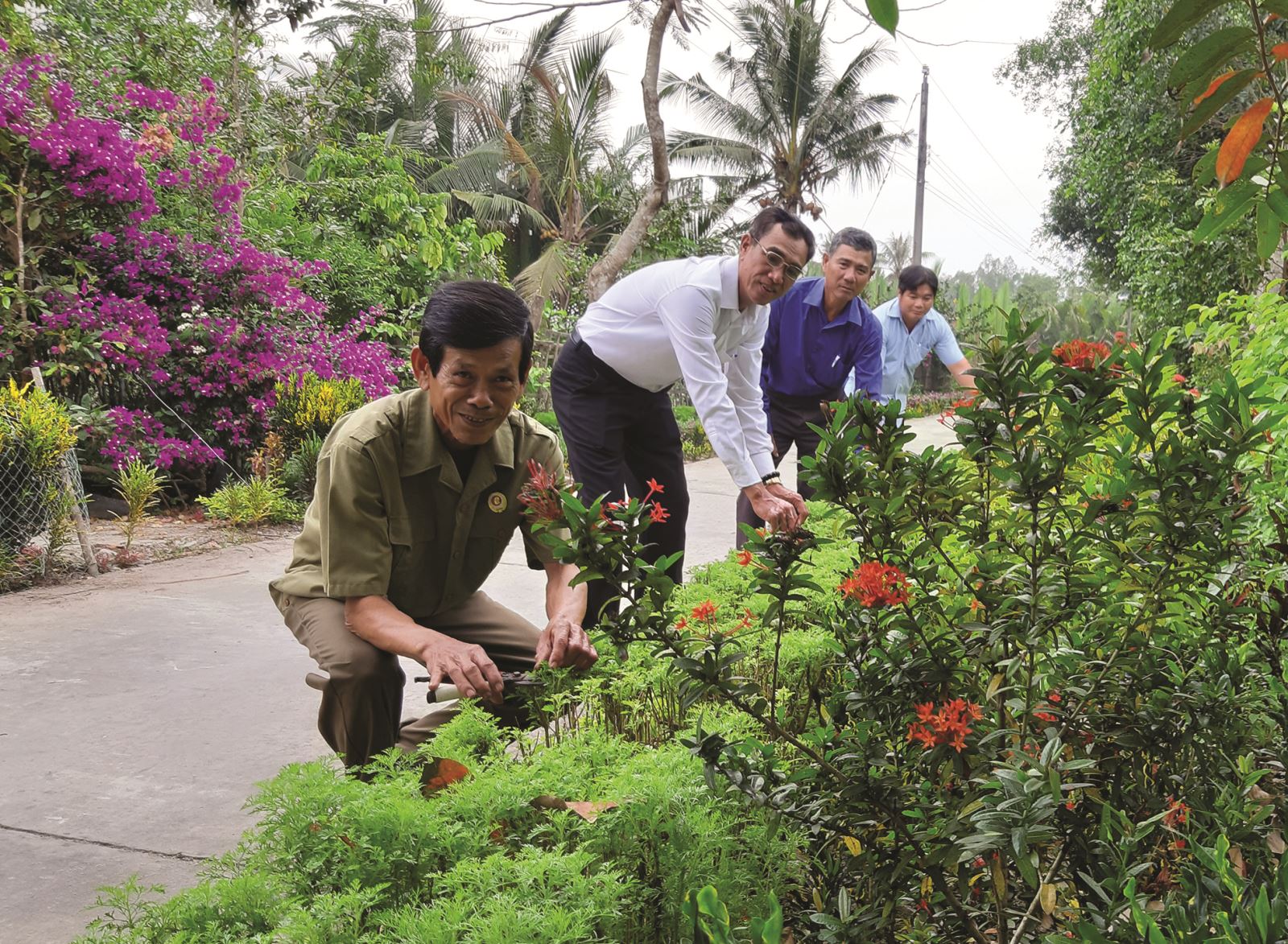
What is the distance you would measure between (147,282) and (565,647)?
7.35m

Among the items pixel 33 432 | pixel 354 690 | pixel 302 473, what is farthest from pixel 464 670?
pixel 302 473

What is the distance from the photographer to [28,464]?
238 inches

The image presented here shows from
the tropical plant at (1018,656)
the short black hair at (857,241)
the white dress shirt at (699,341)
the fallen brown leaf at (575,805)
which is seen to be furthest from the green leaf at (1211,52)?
the short black hair at (857,241)

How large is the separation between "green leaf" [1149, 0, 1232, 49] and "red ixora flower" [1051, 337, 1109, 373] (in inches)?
24.9

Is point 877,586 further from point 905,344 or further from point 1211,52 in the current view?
point 905,344

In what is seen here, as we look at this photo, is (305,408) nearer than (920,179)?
Yes

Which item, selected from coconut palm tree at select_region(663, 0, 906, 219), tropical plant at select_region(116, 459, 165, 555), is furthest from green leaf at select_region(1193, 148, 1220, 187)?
coconut palm tree at select_region(663, 0, 906, 219)

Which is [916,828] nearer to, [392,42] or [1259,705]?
[1259,705]

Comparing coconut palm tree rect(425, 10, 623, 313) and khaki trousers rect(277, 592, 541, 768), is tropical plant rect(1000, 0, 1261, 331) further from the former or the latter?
khaki trousers rect(277, 592, 541, 768)

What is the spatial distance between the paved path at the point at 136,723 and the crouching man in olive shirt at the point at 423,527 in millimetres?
650

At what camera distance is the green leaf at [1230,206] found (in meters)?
1.21

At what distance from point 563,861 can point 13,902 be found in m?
1.81

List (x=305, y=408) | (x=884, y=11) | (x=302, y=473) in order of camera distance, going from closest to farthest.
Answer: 1. (x=884, y=11)
2. (x=302, y=473)
3. (x=305, y=408)

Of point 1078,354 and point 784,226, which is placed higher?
point 784,226
